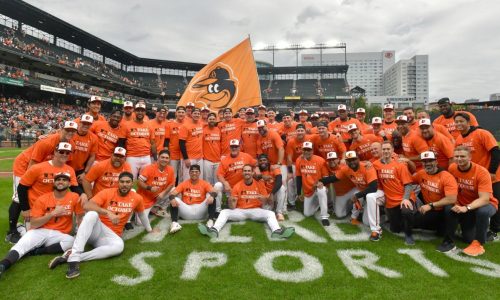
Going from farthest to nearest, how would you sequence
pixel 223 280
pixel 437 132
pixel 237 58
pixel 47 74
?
pixel 47 74 < pixel 237 58 < pixel 437 132 < pixel 223 280

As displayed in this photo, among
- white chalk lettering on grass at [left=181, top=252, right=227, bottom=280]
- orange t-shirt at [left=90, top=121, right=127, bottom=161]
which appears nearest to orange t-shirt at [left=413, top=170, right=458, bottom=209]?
white chalk lettering on grass at [left=181, top=252, right=227, bottom=280]

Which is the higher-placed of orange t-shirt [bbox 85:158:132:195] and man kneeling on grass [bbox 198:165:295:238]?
orange t-shirt [bbox 85:158:132:195]

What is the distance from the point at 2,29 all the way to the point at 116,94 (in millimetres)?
17754

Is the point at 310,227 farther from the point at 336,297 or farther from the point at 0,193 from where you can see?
the point at 0,193

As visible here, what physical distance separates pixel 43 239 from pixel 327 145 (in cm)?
591

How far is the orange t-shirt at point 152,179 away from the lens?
21.7ft

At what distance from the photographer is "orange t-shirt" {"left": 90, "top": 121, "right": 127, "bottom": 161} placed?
6.84 m

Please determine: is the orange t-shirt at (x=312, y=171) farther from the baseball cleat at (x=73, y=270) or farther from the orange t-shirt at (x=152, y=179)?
the baseball cleat at (x=73, y=270)

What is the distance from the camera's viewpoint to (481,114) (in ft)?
118

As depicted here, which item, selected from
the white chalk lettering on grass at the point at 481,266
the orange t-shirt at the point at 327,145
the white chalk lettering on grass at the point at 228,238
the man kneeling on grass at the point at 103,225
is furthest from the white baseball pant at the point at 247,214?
the white chalk lettering on grass at the point at 481,266

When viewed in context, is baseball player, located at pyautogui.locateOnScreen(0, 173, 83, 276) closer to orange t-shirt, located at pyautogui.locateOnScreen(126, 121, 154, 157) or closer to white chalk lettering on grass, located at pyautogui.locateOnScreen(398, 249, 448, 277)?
orange t-shirt, located at pyautogui.locateOnScreen(126, 121, 154, 157)

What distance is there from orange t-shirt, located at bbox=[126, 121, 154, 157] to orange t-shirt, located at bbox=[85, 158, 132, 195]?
1160 mm

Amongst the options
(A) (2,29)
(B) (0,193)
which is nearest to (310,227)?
(B) (0,193)

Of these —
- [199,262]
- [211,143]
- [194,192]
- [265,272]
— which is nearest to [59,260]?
[199,262]
